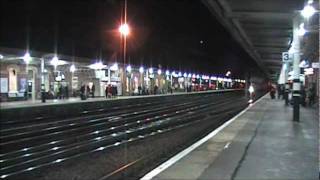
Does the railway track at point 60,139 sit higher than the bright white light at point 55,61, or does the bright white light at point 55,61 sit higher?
the bright white light at point 55,61

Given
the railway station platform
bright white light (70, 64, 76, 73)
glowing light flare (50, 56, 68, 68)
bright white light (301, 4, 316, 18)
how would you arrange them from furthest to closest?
1. bright white light (70, 64, 76, 73)
2. glowing light flare (50, 56, 68, 68)
3. bright white light (301, 4, 316, 18)
4. the railway station platform

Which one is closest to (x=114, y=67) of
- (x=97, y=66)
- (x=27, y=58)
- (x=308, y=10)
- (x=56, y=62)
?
(x=97, y=66)

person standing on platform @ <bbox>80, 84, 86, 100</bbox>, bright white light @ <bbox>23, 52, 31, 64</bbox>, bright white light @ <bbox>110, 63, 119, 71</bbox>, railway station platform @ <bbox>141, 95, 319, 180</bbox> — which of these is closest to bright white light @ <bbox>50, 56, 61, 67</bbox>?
bright white light @ <bbox>23, 52, 31, 64</bbox>

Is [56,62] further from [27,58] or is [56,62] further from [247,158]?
[247,158]

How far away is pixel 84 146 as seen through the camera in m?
16.9

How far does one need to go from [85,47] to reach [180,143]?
154 ft

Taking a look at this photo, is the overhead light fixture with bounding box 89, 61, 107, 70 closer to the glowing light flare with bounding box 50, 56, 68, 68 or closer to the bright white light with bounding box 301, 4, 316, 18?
the glowing light flare with bounding box 50, 56, 68, 68

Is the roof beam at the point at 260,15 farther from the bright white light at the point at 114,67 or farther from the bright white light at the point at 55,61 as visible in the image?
the bright white light at the point at 114,67

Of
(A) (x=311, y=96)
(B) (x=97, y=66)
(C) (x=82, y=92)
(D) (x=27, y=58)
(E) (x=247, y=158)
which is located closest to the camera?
(E) (x=247, y=158)

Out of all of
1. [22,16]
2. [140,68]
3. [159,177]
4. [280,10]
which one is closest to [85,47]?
[140,68]

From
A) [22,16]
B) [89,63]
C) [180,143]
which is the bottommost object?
[180,143]

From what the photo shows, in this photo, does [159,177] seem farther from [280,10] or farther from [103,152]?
[280,10]

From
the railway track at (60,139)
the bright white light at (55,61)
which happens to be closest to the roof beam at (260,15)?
the railway track at (60,139)

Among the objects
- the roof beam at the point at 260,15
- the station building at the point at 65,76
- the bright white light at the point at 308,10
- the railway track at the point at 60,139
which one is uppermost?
the roof beam at the point at 260,15
